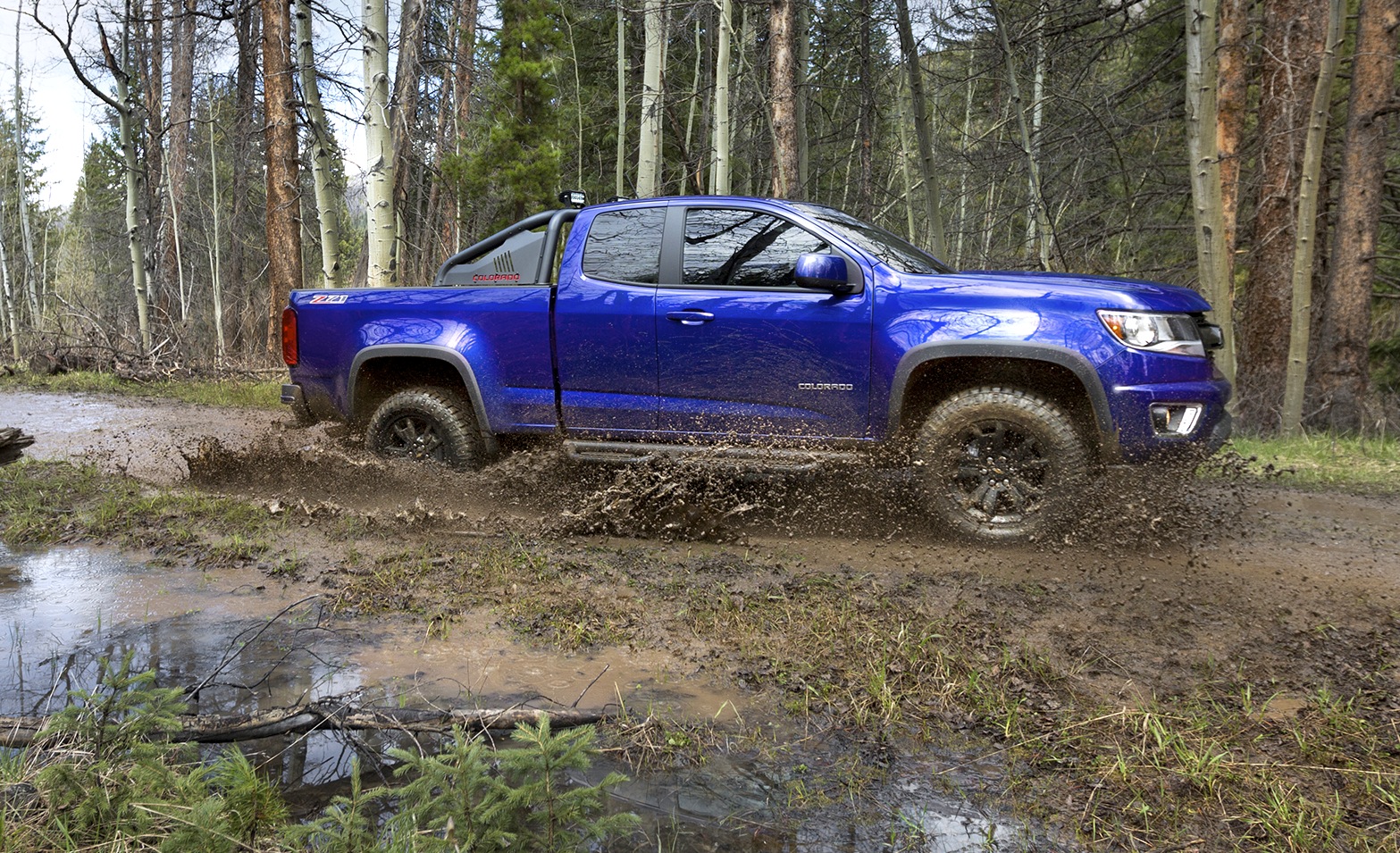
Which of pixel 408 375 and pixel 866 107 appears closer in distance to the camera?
pixel 408 375

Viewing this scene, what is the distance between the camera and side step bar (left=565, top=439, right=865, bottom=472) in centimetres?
473

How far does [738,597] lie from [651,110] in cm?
922

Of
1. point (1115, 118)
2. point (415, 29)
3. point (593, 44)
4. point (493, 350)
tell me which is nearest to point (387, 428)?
point (493, 350)

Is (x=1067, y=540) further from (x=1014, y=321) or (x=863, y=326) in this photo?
(x=863, y=326)

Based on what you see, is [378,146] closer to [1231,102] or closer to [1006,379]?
[1006,379]

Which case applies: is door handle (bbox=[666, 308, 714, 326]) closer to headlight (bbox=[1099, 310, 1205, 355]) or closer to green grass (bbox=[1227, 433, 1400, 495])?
headlight (bbox=[1099, 310, 1205, 355])

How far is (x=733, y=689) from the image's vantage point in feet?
9.98

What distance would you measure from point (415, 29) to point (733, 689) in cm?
842

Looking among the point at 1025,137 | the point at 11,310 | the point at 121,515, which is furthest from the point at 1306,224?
the point at 11,310

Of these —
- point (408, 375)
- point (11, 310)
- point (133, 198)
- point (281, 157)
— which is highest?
point (281, 157)

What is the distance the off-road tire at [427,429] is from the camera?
17.9 ft

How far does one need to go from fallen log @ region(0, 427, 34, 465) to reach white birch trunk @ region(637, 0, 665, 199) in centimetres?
785

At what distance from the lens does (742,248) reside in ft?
16.6

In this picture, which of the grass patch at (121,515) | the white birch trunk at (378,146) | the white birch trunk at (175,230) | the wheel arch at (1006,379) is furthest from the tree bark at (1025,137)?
the white birch trunk at (175,230)
